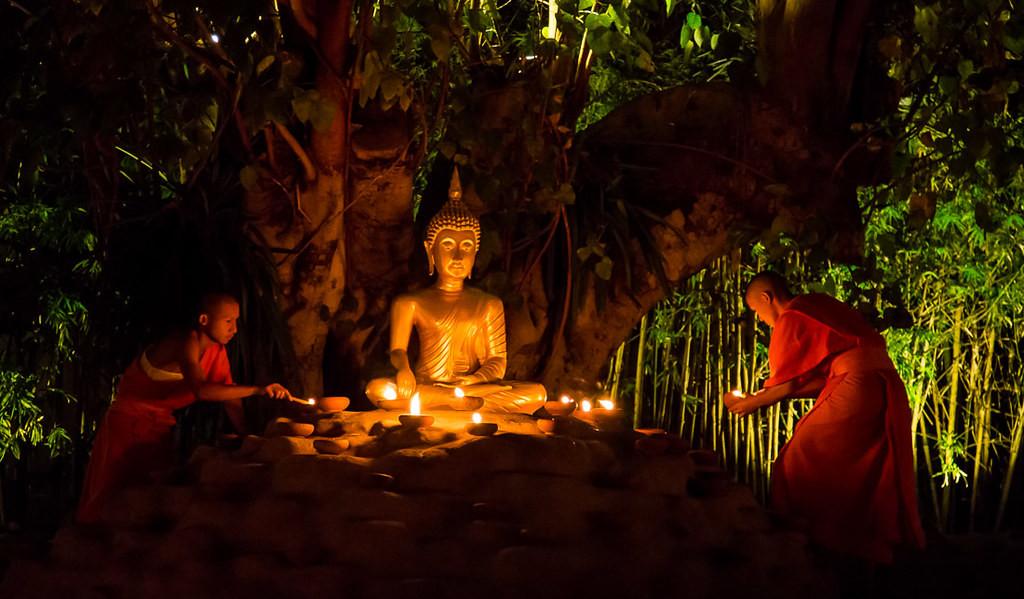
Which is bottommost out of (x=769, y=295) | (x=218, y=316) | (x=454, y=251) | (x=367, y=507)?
(x=367, y=507)

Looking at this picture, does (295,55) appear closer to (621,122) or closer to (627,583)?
(621,122)

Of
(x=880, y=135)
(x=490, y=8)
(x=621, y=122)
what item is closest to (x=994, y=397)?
(x=880, y=135)

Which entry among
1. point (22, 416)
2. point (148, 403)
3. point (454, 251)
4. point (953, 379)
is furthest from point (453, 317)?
point (953, 379)

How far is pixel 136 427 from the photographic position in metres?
4.25

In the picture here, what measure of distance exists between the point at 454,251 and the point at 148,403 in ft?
4.51

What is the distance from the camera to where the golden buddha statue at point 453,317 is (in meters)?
4.80

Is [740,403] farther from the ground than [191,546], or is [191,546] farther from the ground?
[740,403]

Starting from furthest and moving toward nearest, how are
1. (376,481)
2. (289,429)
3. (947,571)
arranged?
(947,571)
(289,429)
(376,481)

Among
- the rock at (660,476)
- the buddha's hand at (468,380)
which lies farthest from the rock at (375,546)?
the buddha's hand at (468,380)

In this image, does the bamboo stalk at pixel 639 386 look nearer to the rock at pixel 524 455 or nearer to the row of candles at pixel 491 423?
the row of candles at pixel 491 423

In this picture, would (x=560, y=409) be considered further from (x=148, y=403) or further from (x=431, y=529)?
(x=148, y=403)

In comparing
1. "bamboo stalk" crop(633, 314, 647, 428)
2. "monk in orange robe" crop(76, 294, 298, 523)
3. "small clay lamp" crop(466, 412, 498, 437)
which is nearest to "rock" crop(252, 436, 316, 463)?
"small clay lamp" crop(466, 412, 498, 437)

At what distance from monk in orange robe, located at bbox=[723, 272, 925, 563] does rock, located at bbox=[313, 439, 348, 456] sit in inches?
62.6

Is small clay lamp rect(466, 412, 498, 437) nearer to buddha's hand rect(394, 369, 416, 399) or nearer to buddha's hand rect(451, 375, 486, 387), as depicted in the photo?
buddha's hand rect(394, 369, 416, 399)
